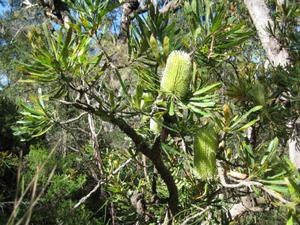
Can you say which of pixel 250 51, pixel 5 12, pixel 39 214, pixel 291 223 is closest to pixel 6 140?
pixel 39 214

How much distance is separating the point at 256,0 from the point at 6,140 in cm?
254

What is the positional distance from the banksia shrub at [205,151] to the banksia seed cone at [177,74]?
Answer: 0.33 ft

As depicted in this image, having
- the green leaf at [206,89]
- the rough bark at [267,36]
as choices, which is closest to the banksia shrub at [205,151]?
the green leaf at [206,89]

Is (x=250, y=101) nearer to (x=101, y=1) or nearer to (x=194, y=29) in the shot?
(x=194, y=29)

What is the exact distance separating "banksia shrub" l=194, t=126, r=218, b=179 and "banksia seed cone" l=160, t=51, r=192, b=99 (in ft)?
0.33

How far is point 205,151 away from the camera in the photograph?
2.20 ft

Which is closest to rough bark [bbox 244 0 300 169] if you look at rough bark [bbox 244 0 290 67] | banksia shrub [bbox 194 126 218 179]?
rough bark [bbox 244 0 290 67]

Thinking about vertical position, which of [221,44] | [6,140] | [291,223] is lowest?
[291,223]

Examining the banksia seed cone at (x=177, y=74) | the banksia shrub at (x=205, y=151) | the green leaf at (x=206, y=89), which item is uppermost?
the banksia seed cone at (x=177, y=74)

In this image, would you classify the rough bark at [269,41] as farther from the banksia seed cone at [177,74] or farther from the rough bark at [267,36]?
the banksia seed cone at [177,74]

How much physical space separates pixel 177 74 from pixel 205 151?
0.50 feet

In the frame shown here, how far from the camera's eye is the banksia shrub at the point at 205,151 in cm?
67

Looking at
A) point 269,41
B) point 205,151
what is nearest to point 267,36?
point 269,41

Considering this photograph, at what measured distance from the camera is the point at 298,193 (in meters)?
0.48
